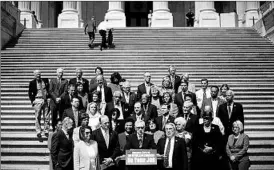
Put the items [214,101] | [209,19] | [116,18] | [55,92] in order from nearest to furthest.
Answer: [214,101] < [55,92] < [116,18] < [209,19]

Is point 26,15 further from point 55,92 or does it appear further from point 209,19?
point 55,92

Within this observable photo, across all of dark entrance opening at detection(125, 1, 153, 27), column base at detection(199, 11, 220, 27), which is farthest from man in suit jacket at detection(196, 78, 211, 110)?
dark entrance opening at detection(125, 1, 153, 27)

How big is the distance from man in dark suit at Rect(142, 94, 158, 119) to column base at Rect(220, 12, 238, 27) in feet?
74.9

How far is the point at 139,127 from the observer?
8.07 metres

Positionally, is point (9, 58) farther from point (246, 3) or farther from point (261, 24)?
point (246, 3)

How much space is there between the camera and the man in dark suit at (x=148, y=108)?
9.98 metres

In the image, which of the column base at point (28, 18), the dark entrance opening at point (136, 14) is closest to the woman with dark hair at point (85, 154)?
the column base at point (28, 18)

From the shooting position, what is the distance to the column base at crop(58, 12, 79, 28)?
1196 inches

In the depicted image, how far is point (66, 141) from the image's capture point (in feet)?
27.3

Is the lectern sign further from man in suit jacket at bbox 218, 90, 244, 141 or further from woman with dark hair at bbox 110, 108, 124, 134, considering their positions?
man in suit jacket at bbox 218, 90, 244, 141

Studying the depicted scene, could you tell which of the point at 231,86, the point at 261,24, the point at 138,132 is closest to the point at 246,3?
the point at 261,24

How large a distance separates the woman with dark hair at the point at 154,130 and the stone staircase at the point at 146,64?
3.26 metres

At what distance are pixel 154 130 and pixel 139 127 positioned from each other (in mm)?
1123

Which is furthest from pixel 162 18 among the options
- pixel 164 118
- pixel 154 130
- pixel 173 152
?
pixel 173 152
